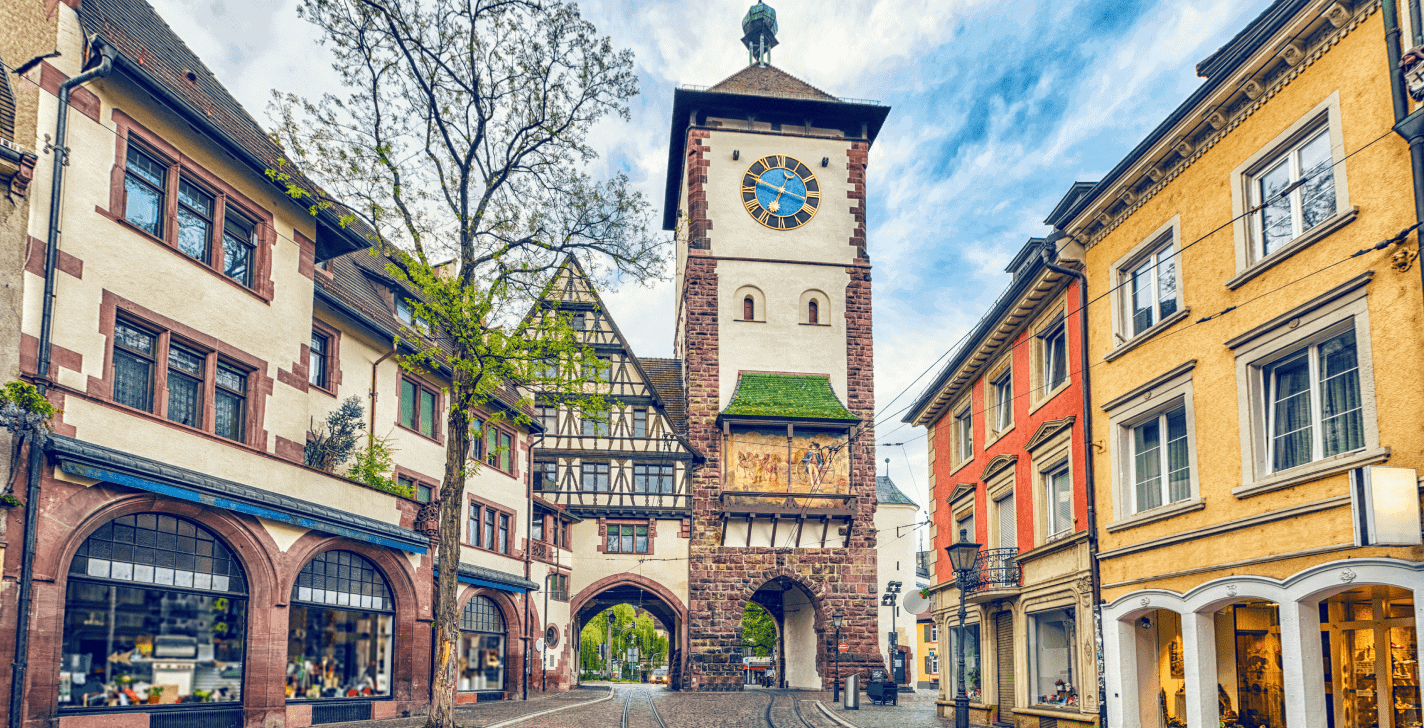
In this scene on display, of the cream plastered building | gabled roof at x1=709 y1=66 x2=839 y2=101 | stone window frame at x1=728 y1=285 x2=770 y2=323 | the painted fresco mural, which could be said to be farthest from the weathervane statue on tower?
the cream plastered building

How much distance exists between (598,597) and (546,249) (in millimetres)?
26544

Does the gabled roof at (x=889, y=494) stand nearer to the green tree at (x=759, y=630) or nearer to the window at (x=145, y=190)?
the green tree at (x=759, y=630)

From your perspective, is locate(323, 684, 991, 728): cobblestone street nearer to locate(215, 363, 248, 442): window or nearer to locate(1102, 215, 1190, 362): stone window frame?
locate(215, 363, 248, 442): window

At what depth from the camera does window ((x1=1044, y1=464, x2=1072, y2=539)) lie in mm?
18469

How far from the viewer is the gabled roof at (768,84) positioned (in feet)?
148

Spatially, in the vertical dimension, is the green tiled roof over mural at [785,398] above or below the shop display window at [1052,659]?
above

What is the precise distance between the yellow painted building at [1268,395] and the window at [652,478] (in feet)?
87.2

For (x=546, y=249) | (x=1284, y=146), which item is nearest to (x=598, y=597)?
(x=546, y=249)

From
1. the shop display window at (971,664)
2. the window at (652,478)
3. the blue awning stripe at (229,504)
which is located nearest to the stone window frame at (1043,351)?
the shop display window at (971,664)

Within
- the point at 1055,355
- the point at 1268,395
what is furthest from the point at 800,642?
the point at 1268,395

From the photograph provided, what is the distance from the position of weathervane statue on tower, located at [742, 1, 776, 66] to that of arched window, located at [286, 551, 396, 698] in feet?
115

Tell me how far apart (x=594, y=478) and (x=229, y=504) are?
1006 inches

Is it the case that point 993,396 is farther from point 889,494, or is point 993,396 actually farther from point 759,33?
point 889,494

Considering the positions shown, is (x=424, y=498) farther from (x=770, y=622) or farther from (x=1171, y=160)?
(x=770, y=622)
